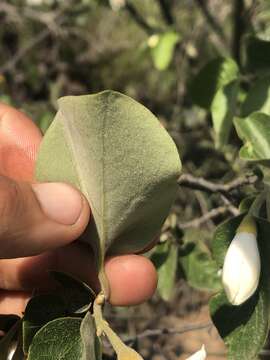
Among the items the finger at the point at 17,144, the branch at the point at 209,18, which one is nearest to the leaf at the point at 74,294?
the finger at the point at 17,144

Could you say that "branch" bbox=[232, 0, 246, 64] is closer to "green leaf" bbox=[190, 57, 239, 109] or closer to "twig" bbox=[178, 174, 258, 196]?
"green leaf" bbox=[190, 57, 239, 109]

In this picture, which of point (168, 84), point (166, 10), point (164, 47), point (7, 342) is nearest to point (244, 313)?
point (7, 342)

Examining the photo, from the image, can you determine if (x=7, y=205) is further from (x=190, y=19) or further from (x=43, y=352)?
(x=190, y=19)

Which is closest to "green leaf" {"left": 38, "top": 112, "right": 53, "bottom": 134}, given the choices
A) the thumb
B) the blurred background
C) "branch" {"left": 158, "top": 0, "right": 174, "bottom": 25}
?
the blurred background

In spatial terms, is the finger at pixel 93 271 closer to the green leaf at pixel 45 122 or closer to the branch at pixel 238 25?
the green leaf at pixel 45 122

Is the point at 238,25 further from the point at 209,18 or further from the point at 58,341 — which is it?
the point at 58,341
